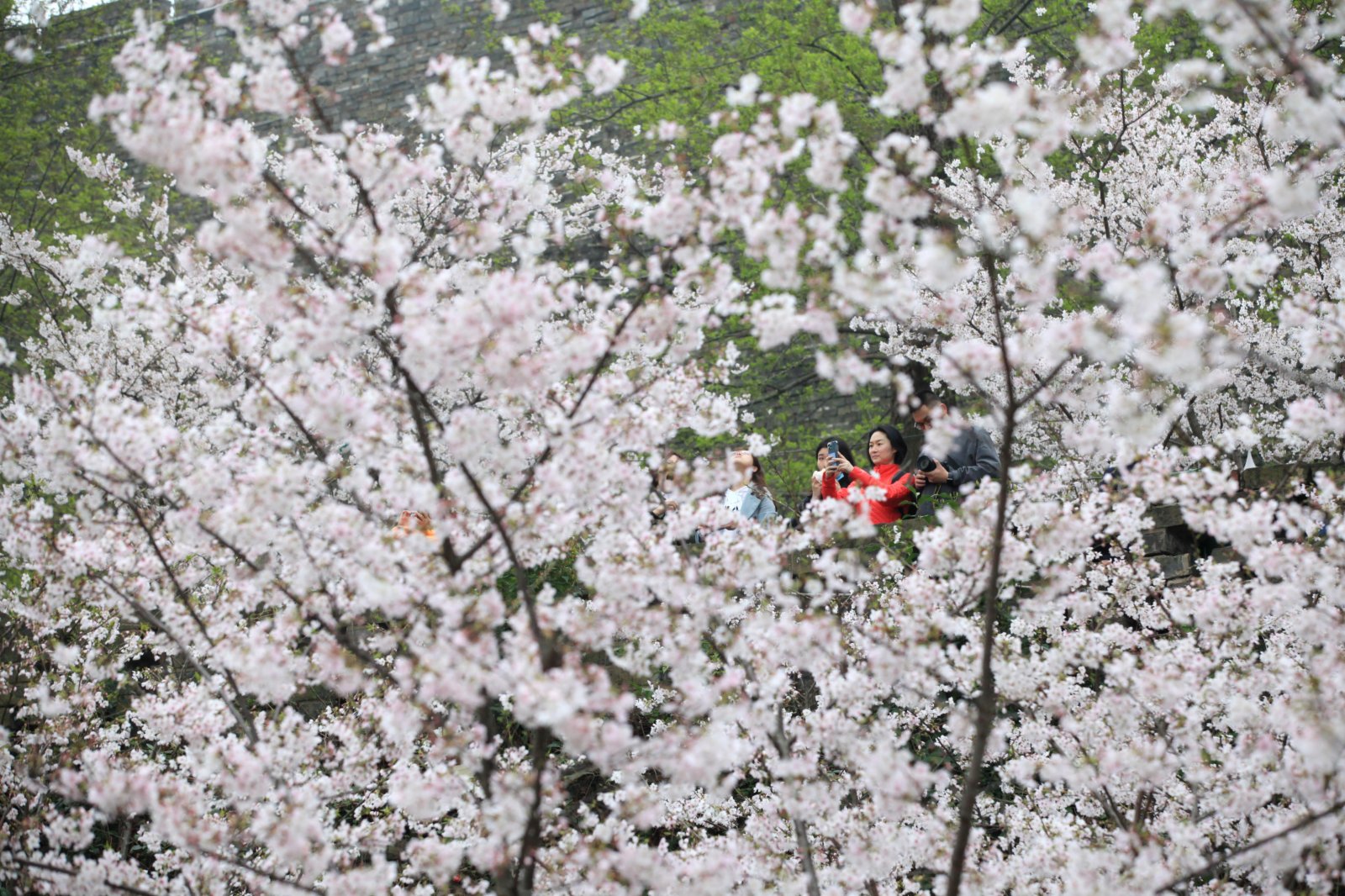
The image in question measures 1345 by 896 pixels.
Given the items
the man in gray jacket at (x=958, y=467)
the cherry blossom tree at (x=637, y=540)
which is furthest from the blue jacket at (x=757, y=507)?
the cherry blossom tree at (x=637, y=540)

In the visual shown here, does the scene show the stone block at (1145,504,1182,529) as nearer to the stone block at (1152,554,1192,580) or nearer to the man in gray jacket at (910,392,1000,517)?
the stone block at (1152,554,1192,580)

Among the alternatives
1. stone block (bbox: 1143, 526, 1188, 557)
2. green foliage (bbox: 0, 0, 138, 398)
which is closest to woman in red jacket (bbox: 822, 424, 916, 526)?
stone block (bbox: 1143, 526, 1188, 557)

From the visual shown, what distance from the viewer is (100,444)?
3.32m

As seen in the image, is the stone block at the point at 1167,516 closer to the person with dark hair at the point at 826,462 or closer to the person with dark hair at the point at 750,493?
the person with dark hair at the point at 826,462

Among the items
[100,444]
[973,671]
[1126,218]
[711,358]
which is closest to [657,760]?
[973,671]

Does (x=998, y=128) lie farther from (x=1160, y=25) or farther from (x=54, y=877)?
(x=1160, y=25)

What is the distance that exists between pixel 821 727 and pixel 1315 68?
251 cm

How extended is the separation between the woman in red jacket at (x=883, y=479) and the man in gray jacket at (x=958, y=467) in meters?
0.08

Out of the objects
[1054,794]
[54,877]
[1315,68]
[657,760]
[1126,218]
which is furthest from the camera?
[1126,218]

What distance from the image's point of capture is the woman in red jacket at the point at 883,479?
6.32m

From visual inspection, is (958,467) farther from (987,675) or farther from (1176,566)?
(987,675)

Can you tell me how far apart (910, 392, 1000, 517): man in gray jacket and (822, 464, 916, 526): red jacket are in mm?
87

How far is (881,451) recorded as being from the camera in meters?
6.67

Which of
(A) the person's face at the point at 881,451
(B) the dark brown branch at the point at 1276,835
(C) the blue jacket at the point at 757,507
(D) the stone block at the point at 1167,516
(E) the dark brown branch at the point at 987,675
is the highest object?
(A) the person's face at the point at 881,451
